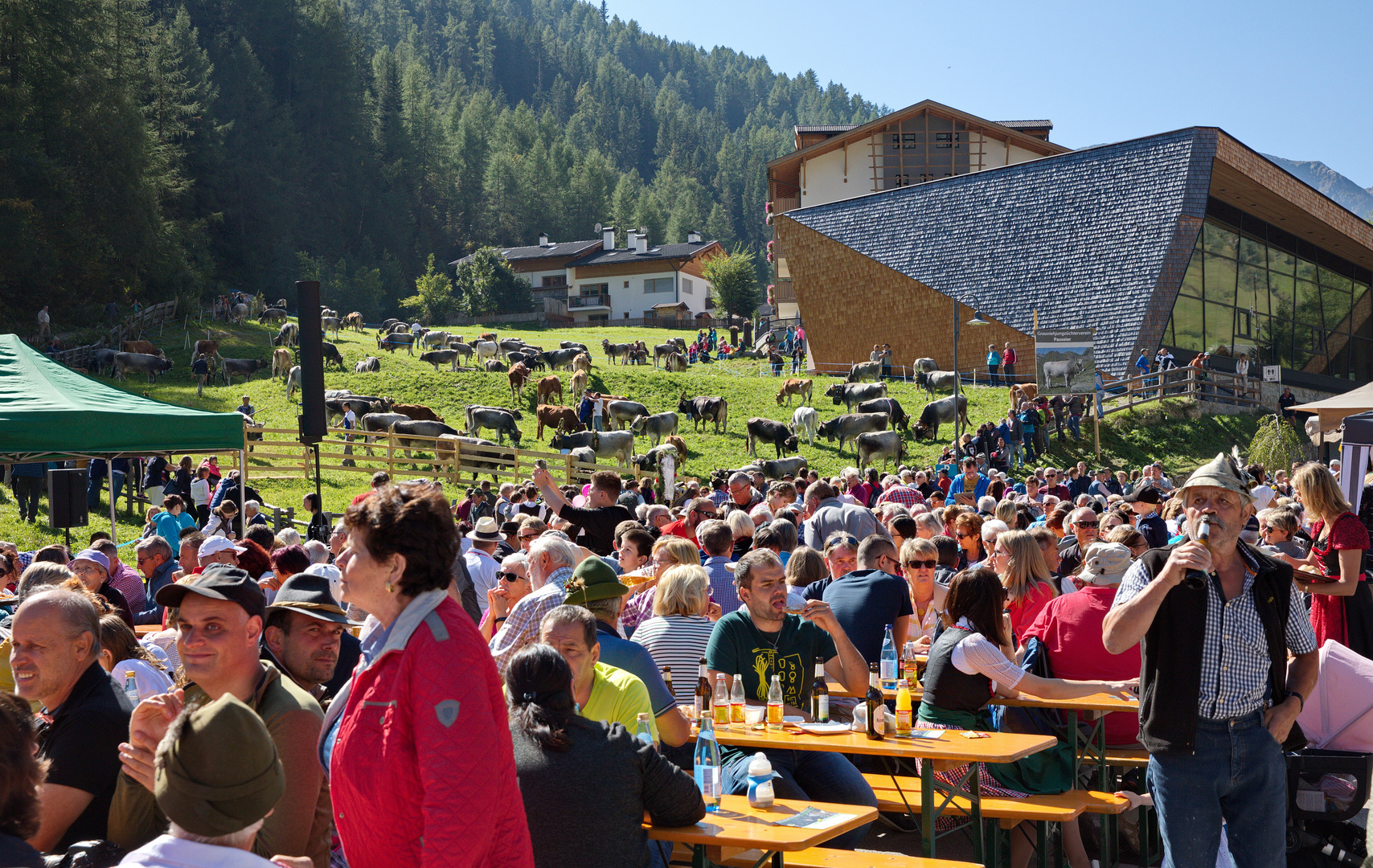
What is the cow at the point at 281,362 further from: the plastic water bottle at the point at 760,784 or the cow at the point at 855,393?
the plastic water bottle at the point at 760,784

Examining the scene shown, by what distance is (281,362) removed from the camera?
1407 inches

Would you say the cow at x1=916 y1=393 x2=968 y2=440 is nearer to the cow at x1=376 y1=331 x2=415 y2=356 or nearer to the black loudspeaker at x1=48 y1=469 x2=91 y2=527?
the black loudspeaker at x1=48 y1=469 x2=91 y2=527

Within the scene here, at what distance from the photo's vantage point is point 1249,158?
103 ft

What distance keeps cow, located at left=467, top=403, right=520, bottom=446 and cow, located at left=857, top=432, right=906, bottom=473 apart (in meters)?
9.45

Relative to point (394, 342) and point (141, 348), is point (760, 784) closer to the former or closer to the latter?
point (141, 348)

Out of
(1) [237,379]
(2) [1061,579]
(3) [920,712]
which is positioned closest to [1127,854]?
(3) [920,712]

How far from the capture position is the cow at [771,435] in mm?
28094

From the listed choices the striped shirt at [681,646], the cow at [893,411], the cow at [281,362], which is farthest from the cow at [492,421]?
the striped shirt at [681,646]

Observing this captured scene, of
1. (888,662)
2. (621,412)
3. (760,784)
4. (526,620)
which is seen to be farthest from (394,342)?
(760,784)

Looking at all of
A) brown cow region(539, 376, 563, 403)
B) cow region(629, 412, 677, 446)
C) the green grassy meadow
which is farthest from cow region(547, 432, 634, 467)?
brown cow region(539, 376, 563, 403)

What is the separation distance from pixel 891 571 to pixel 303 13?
9256cm

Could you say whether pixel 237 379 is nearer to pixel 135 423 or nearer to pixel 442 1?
pixel 135 423

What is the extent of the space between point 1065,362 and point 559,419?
45.1ft

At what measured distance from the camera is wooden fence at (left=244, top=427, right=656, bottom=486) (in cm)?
2452
